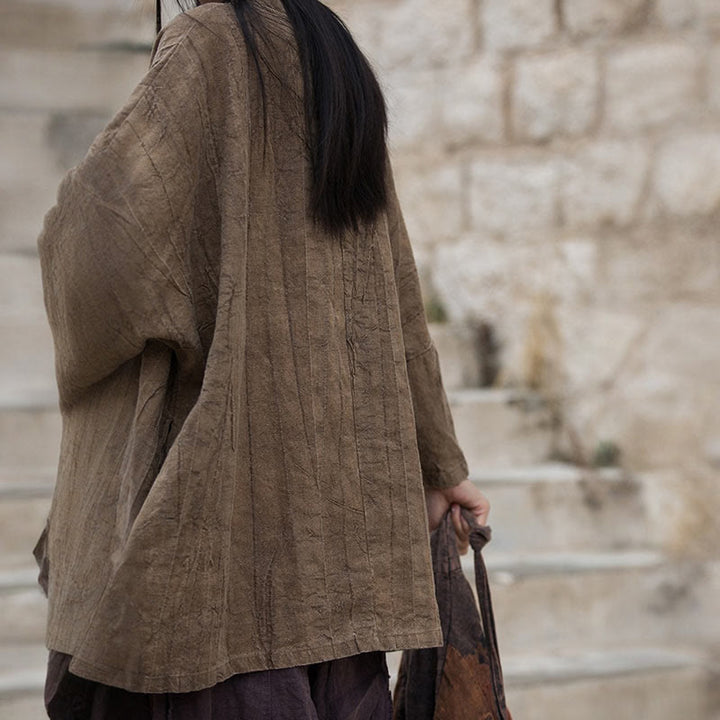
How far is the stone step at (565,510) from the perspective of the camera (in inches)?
148

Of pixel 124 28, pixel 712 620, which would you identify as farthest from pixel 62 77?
pixel 712 620

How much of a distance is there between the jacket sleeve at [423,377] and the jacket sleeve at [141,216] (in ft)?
1.37

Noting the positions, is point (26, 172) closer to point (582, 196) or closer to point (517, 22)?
point (517, 22)

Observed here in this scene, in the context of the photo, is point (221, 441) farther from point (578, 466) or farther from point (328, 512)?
point (578, 466)

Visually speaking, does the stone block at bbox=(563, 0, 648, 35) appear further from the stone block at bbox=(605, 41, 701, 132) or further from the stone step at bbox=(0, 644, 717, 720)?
the stone step at bbox=(0, 644, 717, 720)

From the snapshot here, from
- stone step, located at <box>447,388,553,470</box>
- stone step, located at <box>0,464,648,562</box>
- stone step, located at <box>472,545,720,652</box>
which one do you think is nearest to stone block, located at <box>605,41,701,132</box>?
stone step, located at <box>447,388,553,470</box>

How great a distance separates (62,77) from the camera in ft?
17.5

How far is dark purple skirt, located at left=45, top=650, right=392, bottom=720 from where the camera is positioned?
1.50 metres

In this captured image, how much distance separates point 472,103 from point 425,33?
1.12 feet

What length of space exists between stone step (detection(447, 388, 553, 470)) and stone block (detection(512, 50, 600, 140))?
3.22 feet

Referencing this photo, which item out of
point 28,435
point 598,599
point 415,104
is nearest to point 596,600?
point 598,599

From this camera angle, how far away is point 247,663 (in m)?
1.51

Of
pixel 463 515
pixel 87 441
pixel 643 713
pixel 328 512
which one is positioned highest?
pixel 87 441

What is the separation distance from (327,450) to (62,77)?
418 cm
